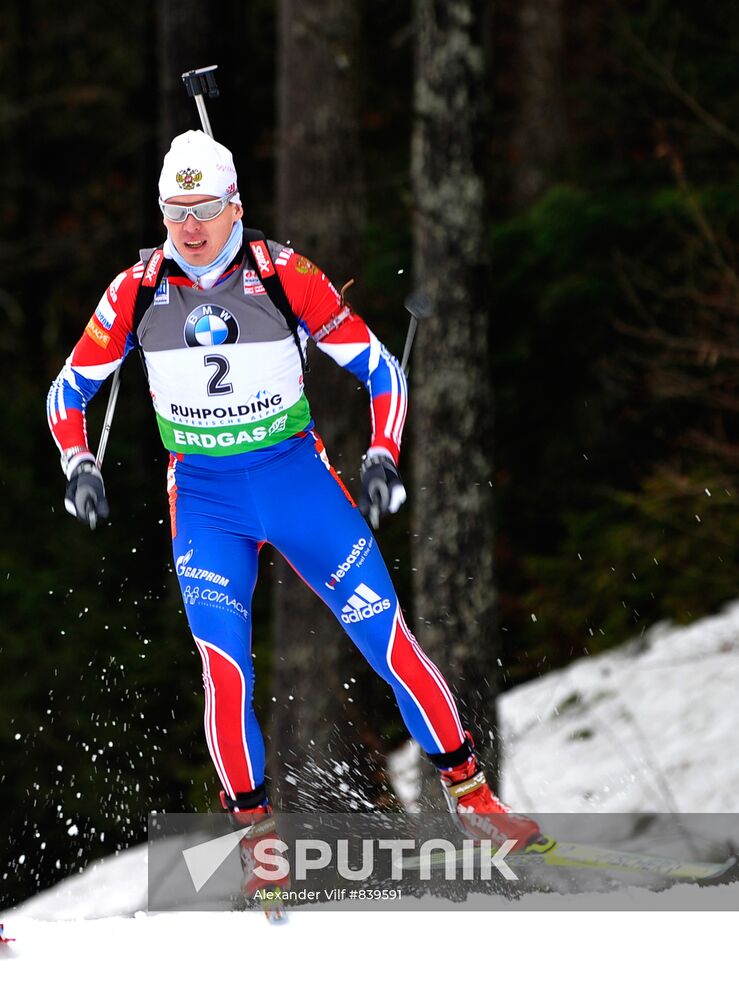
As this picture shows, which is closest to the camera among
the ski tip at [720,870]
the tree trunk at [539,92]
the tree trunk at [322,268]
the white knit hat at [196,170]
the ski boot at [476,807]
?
the white knit hat at [196,170]

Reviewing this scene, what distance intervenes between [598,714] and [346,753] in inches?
98.9

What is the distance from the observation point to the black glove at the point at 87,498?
4645mm

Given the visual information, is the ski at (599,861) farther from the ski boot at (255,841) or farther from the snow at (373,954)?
the ski boot at (255,841)

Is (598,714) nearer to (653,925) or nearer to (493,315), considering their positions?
(493,315)

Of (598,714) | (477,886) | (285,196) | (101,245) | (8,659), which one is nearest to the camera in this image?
(477,886)

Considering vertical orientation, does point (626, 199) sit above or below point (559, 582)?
above

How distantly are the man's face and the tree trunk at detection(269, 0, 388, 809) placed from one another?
3.35 m

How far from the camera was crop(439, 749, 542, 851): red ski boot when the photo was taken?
5.19 m

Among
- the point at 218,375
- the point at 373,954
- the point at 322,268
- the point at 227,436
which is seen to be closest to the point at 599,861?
the point at 373,954

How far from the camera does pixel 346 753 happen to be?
8305 mm

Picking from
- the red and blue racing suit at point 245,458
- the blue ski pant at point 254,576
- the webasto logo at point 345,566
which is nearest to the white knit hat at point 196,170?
the red and blue racing suit at point 245,458

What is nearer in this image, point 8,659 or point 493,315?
point 493,315

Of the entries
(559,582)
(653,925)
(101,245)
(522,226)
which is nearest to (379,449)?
(653,925)

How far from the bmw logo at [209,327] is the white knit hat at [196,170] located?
1.39 feet
